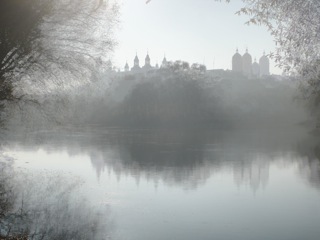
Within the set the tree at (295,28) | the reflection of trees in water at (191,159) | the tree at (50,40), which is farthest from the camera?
the reflection of trees in water at (191,159)

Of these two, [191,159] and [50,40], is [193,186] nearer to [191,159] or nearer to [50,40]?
[50,40]

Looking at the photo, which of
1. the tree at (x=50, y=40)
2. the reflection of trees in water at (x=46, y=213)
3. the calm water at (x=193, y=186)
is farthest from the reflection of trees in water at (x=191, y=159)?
the tree at (x=50, y=40)

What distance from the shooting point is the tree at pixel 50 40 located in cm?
1576

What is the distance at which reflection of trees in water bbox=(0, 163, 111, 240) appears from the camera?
1326 cm

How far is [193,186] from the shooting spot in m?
22.0

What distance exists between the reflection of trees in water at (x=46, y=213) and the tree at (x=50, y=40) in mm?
4007

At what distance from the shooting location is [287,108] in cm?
11038

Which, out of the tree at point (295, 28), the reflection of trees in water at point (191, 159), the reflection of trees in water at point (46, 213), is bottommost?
the reflection of trees in water at point (46, 213)

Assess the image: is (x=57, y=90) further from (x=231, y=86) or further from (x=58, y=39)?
(x=231, y=86)

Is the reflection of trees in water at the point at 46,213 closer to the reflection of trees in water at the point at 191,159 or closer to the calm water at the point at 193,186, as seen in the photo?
the calm water at the point at 193,186

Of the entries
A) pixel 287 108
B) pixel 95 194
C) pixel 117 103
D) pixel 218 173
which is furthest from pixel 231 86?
pixel 95 194

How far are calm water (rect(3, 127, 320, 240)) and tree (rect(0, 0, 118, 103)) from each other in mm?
5552

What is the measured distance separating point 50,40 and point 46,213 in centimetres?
683

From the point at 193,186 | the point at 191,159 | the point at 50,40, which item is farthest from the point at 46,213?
the point at 191,159
